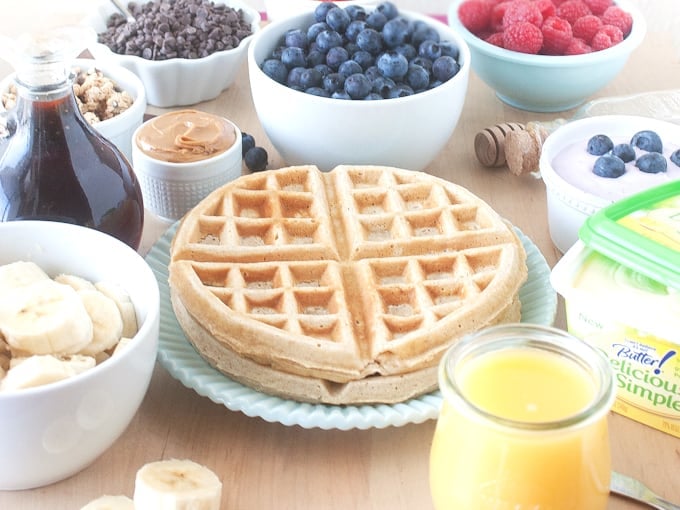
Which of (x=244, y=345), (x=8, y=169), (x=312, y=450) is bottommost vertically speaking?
(x=312, y=450)

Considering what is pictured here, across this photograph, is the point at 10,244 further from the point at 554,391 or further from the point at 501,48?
the point at 501,48

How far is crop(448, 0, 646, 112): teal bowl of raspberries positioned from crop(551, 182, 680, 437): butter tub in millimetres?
726

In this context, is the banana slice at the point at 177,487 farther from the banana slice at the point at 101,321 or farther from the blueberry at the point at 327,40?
the blueberry at the point at 327,40

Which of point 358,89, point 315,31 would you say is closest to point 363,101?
point 358,89

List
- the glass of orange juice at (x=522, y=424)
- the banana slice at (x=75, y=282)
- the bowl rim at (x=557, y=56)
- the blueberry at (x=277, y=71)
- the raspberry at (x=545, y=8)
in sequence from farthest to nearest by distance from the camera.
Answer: the raspberry at (x=545, y=8)
the bowl rim at (x=557, y=56)
the blueberry at (x=277, y=71)
the banana slice at (x=75, y=282)
the glass of orange juice at (x=522, y=424)

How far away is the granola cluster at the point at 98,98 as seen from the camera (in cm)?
171

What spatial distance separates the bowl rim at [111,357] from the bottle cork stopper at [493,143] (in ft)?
2.77

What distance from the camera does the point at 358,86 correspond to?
1.67 metres

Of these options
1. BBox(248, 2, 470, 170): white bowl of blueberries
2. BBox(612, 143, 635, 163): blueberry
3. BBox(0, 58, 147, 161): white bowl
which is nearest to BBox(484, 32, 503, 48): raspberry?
BBox(248, 2, 470, 170): white bowl of blueberries

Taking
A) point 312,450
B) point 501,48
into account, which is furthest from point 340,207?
point 501,48

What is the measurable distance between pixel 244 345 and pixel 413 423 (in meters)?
0.25

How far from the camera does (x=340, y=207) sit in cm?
158

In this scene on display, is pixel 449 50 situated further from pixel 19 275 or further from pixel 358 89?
pixel 19 275

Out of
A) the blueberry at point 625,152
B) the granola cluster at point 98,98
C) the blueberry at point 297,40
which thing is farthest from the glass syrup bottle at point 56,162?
the blueberry at point 625,152
